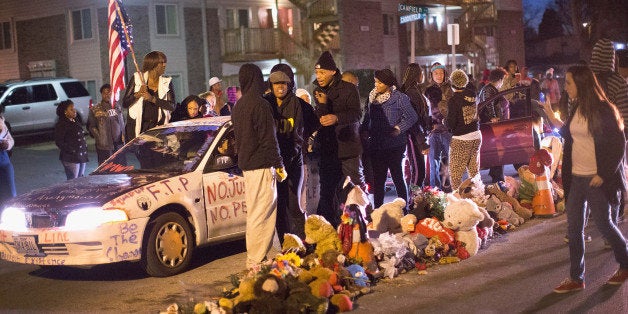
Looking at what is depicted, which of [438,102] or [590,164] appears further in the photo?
[438,102]

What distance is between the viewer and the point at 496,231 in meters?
10.2

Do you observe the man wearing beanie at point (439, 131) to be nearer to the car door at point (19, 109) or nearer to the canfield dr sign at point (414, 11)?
the canfield dr sign at point (414, 11)

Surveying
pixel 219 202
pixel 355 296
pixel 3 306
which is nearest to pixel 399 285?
pixel 355 296

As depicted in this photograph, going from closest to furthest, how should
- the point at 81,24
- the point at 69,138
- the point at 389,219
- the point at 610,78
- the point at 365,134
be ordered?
the point at 610,78 → the point at 389,219 → the point at 365,134 → the point at 69,138 → the point at 81,24

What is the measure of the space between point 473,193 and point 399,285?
9.29ft

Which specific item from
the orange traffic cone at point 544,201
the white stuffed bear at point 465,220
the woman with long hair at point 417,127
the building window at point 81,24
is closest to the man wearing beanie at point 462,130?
the woman with long hair at point 417,127

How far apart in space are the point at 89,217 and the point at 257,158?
1.68 metres

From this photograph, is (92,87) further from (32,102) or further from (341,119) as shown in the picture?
(341,119)

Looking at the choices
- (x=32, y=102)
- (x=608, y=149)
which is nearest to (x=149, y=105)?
(x=608, y=149)

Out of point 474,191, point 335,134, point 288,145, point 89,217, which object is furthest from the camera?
point 474,191

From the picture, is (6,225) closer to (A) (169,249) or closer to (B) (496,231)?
(A) (169,249)

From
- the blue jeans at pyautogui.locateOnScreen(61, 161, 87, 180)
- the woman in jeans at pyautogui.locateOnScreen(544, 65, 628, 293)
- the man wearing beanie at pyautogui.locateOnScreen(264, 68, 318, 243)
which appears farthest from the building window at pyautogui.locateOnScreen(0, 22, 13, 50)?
the woman in jeans at pyautogui.locateOnScreen(544, 65, 628, 293)

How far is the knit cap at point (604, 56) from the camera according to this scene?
9172mm

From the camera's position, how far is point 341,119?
969 centimetres
